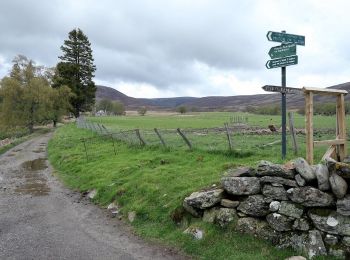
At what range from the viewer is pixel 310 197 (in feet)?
26.3

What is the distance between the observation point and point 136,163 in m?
17.5

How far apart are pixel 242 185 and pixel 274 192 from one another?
0.82 m

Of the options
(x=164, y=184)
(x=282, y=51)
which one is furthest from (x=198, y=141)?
(x=282, y=51)

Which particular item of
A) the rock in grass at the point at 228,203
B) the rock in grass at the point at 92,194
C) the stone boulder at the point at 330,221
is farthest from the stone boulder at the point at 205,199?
the rock in grass at the point at 92,194

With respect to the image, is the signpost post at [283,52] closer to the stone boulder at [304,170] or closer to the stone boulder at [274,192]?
the stone boulder at [304,170]

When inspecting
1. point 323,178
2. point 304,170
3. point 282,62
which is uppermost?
point 282,62

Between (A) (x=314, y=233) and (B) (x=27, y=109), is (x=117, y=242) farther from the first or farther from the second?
(B) (x=27, y=109)

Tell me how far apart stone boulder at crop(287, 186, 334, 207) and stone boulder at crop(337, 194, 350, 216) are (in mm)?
212

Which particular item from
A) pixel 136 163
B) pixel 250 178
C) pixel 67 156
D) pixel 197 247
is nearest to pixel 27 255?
pixel 197 247

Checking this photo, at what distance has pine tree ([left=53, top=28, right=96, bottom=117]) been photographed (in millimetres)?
74250

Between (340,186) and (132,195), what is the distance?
7309 mm

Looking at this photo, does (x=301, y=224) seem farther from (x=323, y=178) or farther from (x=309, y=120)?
(x=309, y=120)

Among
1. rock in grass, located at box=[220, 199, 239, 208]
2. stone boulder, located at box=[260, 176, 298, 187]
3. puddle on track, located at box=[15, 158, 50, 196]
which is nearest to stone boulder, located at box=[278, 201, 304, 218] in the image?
stone boulder, located at box=[260, 176, 298, 187]

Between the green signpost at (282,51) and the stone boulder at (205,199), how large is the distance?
4.79 metres
